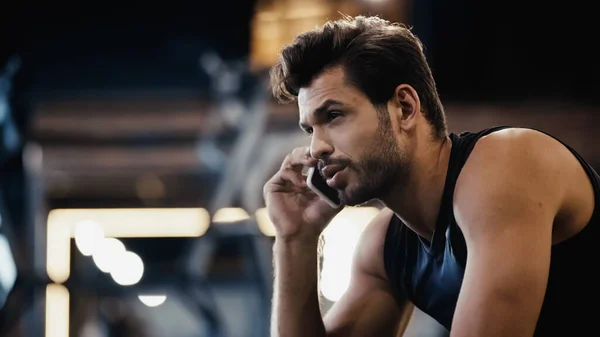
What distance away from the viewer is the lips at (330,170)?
5.87 feet

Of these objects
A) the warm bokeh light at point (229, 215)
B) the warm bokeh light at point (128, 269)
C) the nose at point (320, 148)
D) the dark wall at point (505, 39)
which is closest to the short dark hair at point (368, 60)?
the nose at point (320, 148)

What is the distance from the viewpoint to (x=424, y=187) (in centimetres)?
181

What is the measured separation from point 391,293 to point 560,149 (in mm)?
609

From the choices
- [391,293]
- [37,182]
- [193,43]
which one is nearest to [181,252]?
[37,182]

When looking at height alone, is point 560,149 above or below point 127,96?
above

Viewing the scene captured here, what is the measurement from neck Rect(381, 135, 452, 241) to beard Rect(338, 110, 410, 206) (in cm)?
2

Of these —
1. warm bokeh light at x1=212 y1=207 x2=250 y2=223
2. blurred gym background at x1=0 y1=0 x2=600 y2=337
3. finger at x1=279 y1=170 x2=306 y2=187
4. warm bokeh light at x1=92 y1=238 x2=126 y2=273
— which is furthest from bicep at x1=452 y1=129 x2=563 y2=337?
warm bokeh light at x1=92 y1=238 x2=126 y2=273

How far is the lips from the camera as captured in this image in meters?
1.79

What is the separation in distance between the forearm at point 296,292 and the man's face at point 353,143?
0.27 meters

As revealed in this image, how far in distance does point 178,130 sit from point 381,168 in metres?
4.64

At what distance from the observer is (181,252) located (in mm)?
6250

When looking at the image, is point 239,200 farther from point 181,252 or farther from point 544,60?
point 544,60

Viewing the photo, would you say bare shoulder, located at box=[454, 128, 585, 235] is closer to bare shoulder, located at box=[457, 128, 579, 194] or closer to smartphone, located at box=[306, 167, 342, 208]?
bare shoulder, located at box=[457, 128, 579, 194]

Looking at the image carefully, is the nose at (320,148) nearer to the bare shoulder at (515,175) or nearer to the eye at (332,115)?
the eye at (332,115)
